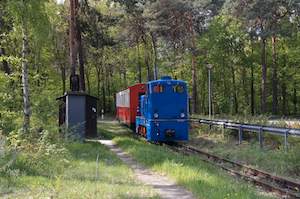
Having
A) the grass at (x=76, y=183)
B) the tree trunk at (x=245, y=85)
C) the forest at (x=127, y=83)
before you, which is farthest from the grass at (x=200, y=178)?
the tree trunk at (x=245, y=85)

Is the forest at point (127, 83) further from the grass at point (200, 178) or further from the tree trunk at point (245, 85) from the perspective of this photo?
the tree trunk at point (245, 85)

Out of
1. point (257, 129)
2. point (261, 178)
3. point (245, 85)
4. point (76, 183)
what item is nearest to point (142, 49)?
point (245, 85)

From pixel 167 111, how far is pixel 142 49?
4083 cm

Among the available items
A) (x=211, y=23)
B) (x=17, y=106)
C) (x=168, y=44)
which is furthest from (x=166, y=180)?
(x=211, y=23)

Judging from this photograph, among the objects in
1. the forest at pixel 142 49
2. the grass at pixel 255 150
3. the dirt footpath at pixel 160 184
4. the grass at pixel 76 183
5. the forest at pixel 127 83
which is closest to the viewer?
the grass at pixel 76 183

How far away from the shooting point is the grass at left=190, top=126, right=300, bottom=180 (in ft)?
47.1

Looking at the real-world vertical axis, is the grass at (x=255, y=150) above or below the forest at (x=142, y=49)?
below

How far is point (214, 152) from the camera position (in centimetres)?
1975

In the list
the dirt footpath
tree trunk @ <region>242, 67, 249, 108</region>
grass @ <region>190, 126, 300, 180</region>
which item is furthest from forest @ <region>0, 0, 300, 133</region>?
grass @ <region>190, 126, 300, 180</region>

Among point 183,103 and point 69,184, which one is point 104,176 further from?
point 183,103

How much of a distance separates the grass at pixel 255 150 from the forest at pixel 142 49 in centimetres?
756

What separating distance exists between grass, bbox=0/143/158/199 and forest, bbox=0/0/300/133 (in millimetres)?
3937

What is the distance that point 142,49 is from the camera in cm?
6369

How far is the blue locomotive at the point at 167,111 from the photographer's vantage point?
2338 cm
